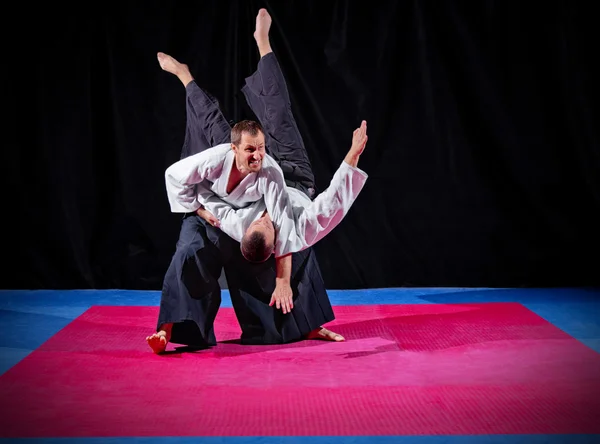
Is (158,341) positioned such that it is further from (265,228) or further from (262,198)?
(262,198)

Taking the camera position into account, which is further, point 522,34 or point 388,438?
point 522,34

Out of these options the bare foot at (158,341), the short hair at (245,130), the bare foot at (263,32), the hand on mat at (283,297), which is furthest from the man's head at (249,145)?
the bare foot at (263,32)

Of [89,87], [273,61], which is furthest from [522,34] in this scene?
[89,87]

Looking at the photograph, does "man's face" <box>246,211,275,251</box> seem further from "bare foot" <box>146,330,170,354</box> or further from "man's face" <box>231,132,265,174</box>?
"bare foot" <box>146,330,170,354</box>

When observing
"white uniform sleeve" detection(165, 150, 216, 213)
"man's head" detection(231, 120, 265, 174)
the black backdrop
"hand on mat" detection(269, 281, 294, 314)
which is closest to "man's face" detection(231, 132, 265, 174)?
Result: "man's head" detection(231, 120, 265, 174)

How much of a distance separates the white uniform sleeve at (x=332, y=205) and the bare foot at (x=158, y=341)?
2.36 feet

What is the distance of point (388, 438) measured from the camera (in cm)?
261

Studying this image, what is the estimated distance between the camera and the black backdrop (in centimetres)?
522

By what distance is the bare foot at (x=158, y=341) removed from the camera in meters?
3.58

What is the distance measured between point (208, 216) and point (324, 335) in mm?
772

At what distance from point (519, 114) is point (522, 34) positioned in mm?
Answer: 487

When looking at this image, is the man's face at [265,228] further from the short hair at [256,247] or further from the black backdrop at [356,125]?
the black backdrop at [356,125]

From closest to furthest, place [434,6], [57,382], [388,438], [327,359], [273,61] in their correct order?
[388,438] < [57,382] < [327,359] < [273,61] < [434,6]

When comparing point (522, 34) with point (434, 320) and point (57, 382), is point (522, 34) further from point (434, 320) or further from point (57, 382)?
point (57, 382)
